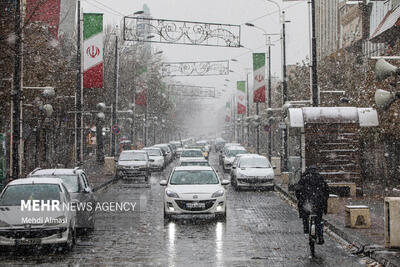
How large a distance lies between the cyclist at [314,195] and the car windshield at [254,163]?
1761 centimetres

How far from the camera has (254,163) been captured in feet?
104

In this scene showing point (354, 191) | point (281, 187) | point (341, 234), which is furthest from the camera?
point (281, 187)

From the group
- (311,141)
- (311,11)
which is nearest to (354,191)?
(311,141)

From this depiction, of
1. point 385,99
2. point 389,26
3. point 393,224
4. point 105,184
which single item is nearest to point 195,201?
point 393,224

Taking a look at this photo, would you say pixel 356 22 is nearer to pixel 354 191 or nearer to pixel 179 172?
pixel 354 191

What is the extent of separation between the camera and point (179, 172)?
2050cm

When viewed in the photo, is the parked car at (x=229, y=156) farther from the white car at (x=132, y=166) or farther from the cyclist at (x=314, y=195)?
the cyclist at (x=314, y=195)

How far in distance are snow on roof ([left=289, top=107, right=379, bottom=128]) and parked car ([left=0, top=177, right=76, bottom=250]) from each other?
13.2 m

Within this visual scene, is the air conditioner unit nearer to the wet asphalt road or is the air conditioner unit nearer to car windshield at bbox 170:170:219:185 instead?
the wet asphalt road

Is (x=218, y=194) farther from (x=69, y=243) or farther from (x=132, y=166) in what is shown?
(x=132, y=166)

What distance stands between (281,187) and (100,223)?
1325 cm

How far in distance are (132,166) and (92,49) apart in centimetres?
856

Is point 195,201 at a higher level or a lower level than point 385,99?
lower

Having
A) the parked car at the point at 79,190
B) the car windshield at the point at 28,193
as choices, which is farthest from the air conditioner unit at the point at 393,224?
the parked car at the point at 79,190
